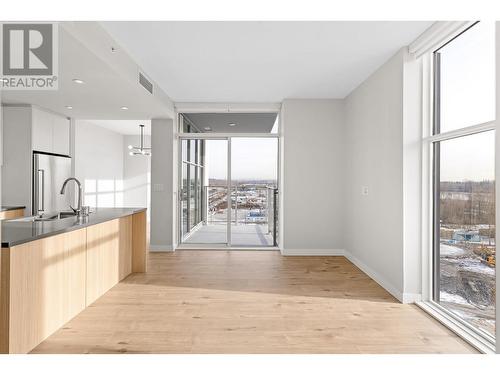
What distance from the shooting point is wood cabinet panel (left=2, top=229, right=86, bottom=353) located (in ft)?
7.18

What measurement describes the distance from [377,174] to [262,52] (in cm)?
203

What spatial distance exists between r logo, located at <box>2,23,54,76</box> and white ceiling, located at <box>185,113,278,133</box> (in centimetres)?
319

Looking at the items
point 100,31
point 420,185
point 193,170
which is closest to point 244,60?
point 100,31

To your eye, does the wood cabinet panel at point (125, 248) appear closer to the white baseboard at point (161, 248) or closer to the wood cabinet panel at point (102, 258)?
the wood cabinet panel at point (102, 258)

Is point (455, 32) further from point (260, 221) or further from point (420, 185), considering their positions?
point (260, 221)

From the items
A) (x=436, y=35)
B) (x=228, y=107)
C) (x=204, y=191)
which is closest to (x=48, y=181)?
(x=204, y=191)

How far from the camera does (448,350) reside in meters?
2.42

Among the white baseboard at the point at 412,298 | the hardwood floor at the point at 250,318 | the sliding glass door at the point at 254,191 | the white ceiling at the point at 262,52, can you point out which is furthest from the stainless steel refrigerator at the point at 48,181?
the white baseboard at the point at 412,298

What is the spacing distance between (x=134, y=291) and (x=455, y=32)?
13.2 feet

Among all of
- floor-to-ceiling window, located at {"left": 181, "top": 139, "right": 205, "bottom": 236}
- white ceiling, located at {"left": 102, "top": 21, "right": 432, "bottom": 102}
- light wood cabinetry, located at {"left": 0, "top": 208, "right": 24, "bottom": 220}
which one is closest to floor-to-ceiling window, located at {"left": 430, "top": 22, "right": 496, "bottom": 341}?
white ceiling, located at {"left": 102, "top": 21, "right": 432, "bottom": 102}

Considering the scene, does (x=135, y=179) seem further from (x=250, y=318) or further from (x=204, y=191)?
(x=250, y=318)

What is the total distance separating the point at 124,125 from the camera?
8.53 meters

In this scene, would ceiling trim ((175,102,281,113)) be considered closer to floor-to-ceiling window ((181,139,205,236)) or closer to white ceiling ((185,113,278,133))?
white ceiling ((185,113,278,133))

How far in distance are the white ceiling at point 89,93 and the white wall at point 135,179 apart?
4.13 metres
